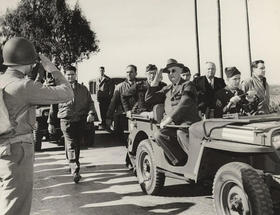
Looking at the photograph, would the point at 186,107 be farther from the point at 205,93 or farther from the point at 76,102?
the point at 76,102

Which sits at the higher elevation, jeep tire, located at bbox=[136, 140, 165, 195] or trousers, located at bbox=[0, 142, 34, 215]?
trousers, located at bbox=[0, 142, 34, 215]

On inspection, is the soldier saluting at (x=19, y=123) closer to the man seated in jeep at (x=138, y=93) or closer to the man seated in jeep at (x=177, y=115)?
the man seated in jeep at (x=177, y=115)

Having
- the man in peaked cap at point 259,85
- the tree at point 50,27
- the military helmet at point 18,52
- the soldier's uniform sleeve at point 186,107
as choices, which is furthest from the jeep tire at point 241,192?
the tree at point 50,27

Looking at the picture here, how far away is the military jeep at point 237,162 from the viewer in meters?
4.25

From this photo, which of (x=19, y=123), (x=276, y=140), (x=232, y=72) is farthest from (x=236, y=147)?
(x=232, y=72)

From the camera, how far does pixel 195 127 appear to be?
5.35m

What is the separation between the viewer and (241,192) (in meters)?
4.45

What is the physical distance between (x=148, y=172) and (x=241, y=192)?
249cm

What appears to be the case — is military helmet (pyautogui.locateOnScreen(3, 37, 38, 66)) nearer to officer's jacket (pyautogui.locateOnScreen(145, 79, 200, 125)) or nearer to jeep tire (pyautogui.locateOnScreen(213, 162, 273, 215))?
jeep tire (pyautogui.locateOnScreen(213, 162, 273, 215))

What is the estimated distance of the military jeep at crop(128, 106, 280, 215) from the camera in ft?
14.0

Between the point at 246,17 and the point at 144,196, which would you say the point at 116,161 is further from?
the point at 246,17

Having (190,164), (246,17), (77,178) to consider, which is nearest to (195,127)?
(190,164)

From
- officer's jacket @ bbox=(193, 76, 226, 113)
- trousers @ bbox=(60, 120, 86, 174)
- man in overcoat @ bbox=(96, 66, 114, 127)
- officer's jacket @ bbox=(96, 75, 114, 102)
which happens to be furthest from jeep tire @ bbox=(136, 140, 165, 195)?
officer's jacket @ bbox=(96, 75, 114, 102)

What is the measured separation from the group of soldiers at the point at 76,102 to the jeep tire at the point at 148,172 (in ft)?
1.46
